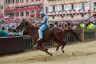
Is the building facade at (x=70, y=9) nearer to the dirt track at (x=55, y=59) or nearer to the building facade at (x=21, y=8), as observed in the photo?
the building facade at (x=21, y=8)

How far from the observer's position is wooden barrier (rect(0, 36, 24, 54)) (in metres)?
18.4

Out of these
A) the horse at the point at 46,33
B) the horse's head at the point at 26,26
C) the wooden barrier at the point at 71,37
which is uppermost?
the horse's head at the point at 26,26

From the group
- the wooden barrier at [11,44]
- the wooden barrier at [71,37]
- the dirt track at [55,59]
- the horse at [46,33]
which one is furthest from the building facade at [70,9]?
the dirt track at [55,59]

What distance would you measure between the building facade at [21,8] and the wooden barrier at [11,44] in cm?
6308

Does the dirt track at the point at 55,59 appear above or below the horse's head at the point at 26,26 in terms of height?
below

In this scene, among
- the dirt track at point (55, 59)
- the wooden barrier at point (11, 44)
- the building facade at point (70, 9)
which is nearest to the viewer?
the dirt track at point (55, 59)

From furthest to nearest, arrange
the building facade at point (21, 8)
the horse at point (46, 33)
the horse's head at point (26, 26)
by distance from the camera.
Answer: the building facade at point (21, 8) < the horse's head at point (26, 26) < the horse at point (46, 33)

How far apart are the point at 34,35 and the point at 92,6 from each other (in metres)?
55.2

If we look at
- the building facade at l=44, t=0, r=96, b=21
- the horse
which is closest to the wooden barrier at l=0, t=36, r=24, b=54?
the horse

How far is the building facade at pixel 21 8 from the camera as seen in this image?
85125 mm

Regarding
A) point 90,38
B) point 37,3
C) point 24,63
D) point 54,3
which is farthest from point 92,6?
point 24,63

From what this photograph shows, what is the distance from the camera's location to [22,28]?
57.5 feet

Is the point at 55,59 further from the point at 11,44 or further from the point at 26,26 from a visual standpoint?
the point at 11,44

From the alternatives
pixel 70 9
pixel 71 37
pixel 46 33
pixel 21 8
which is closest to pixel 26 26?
pixel 46 33
